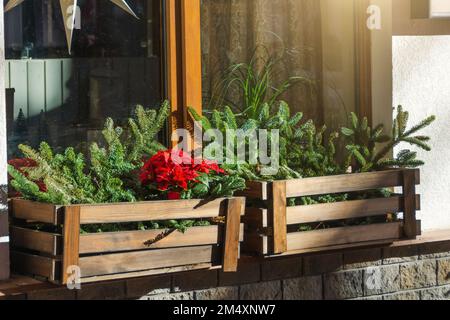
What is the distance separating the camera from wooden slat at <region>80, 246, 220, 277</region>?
470 centimetres

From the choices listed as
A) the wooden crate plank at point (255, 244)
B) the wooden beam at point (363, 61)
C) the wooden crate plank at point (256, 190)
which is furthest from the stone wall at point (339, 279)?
the wooden beam at point (363, 61)

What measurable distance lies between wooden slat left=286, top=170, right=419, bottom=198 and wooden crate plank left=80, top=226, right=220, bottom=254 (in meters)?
0.50

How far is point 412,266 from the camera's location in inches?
240

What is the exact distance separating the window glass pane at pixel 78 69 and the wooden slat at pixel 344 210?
3.09 ft

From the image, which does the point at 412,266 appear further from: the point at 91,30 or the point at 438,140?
the point at 91,30

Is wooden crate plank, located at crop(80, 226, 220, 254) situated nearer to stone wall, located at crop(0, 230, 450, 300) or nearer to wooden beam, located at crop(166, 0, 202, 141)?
stone wall, located at crop(0, 230, 450, 300)

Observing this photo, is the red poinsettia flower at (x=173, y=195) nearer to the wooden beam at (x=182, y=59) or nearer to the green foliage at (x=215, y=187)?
the green foliage at (x=215, y=187)

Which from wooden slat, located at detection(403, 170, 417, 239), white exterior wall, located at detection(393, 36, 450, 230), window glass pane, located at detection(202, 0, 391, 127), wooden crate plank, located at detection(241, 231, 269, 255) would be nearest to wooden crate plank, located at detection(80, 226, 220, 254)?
wooden crate plank, located at detection(241, 231, 269, 255)

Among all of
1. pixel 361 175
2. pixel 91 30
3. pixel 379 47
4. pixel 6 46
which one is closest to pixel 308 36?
pixel 379 47

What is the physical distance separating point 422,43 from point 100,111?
78.4 inches

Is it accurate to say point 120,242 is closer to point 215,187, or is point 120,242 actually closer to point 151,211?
point 151,211

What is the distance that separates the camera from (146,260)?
485 centimetres

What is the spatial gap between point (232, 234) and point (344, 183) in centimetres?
77

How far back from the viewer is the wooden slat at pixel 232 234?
506 cm
